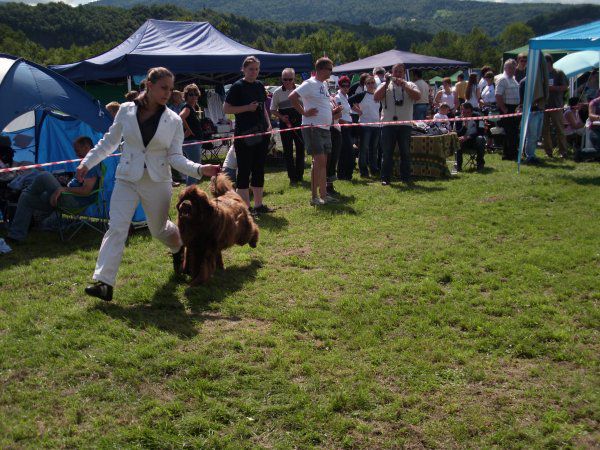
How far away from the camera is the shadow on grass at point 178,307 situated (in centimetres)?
477

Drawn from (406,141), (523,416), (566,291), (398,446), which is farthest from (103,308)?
(406,141)

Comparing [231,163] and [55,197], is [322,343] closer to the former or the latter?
[55,197]

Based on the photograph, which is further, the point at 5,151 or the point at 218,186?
the point at 5,151

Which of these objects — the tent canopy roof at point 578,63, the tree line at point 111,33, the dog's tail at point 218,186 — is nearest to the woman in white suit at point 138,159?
the dog's tail at point 218,186

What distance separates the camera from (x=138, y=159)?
16.7ft

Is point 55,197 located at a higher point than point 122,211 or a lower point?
lower

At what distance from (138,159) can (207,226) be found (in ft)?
2.95

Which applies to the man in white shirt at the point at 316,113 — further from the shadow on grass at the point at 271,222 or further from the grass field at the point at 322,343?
the grass field at the point at 322,343

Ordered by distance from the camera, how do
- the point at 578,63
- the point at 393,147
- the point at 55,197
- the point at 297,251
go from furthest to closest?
1. the point at 578,63
2. the point at 393,147
3. the point at 55,197
4. the point at 297,251

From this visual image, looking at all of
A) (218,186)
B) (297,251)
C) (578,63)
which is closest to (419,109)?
(297,251)

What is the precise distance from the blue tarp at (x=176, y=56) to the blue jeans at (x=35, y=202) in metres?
6.22

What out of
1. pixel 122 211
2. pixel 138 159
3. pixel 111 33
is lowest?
pixel 122 211

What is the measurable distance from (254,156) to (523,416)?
5.58m

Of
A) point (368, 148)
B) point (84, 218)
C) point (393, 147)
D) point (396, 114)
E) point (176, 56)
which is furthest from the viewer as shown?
point (176, 56)
